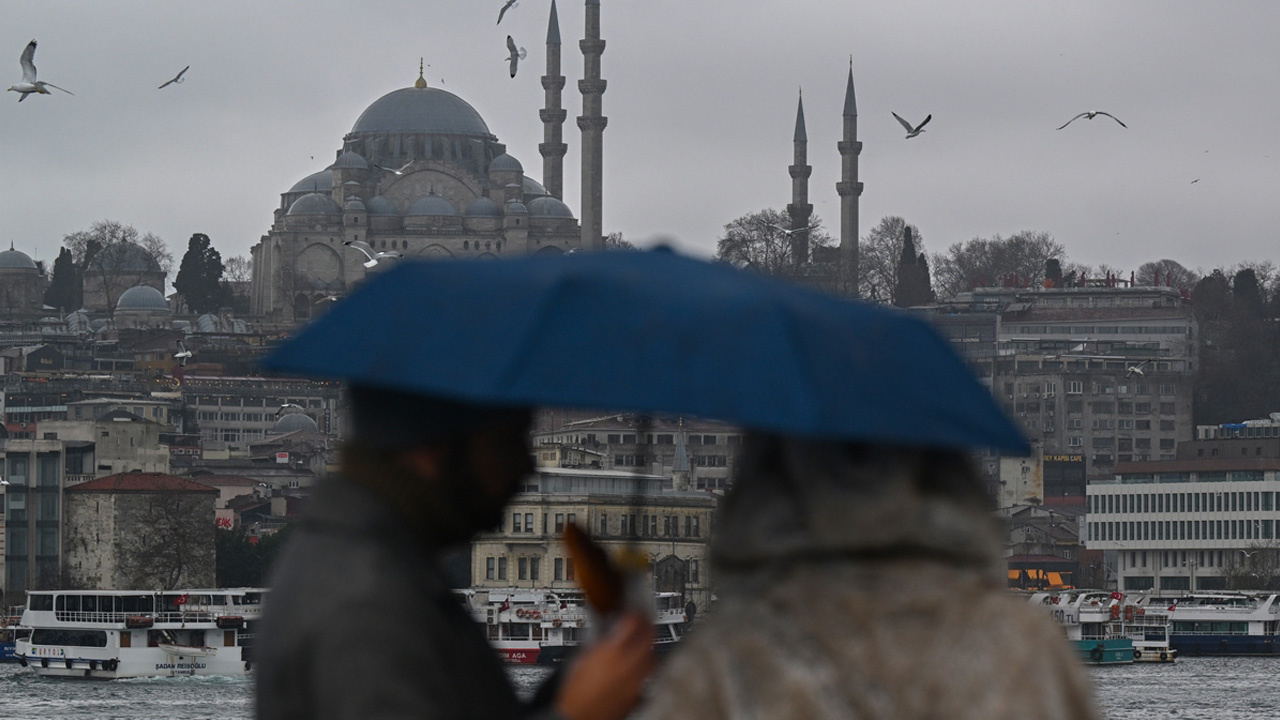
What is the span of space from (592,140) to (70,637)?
49.9 m

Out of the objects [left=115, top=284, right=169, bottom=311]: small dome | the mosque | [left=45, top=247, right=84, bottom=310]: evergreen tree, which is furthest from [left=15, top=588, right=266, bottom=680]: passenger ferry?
[left=45, top=247, right=84, bottom=310]: evergreen tree

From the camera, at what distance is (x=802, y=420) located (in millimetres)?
1627

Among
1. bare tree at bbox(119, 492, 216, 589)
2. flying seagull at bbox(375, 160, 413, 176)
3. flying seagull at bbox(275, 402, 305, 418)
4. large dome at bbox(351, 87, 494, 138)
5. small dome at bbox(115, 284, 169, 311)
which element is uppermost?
large dome at bbox(351, 87, 494, 138)

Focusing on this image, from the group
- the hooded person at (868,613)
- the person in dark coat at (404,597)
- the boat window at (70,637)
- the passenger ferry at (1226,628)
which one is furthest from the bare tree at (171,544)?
the hooded person at (868,613)

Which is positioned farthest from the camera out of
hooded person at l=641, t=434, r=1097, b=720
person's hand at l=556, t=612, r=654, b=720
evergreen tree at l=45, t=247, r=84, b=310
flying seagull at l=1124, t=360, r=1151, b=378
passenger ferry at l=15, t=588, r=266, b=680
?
evergreen tree at l=45, t=247, r=84, b=310

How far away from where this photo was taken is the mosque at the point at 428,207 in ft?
311

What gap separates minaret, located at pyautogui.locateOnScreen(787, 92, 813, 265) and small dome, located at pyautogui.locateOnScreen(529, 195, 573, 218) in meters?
8.18

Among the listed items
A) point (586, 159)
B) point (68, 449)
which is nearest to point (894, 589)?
point (68, 449)

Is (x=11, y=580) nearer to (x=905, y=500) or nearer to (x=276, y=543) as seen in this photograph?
(x=276, y=543)

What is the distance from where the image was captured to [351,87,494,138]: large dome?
102000 mm

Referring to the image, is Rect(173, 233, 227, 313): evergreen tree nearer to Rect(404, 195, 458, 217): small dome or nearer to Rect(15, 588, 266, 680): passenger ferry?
Rect(404, 195, 458, 217): small dome

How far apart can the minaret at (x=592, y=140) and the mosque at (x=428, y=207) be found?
12 cm

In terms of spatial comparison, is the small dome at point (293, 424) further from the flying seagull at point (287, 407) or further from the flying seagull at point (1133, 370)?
the flying seagull at point (1133, 370)

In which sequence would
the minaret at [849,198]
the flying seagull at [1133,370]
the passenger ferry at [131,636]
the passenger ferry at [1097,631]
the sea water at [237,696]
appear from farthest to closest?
the minaret at [849,198] → the flying seagull at [1133,370] → the passenger ferry at [1097,631] → the passenger ferry at [131,636] → the sea water at [237,696]
